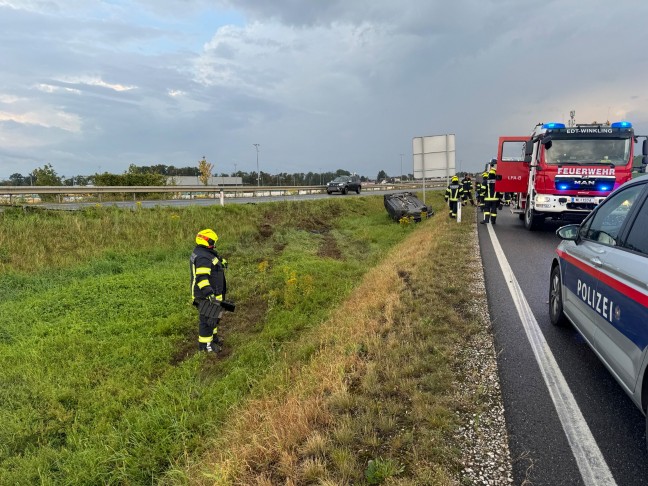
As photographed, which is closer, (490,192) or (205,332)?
(205,332)

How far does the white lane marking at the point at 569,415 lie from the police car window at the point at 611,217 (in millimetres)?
1252

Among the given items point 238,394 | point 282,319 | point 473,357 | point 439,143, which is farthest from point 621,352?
point 439,143

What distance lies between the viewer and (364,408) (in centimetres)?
318

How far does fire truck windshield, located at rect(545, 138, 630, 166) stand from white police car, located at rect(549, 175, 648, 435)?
7628 millimetres

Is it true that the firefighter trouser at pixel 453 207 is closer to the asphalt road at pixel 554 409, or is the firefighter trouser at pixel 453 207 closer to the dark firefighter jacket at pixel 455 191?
the dark firefighter jacket at pixel 455 191

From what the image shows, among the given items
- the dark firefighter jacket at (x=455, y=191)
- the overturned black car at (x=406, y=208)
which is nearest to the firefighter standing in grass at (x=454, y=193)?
the dark firefighter jacket at (x=455, y=191)

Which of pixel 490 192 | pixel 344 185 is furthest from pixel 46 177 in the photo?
pixel 490 192

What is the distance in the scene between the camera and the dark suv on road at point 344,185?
112 feet

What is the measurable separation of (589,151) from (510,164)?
5.70m

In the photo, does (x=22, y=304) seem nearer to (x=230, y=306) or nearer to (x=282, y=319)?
(x=230, y=306)

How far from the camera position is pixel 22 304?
26.8ft

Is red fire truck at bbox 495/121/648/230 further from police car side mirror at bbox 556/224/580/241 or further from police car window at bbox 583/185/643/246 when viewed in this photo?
police car window at bbox 583/185/643/246

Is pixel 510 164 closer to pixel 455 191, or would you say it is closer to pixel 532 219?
pixel 455 191

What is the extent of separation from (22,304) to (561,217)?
517 inches
